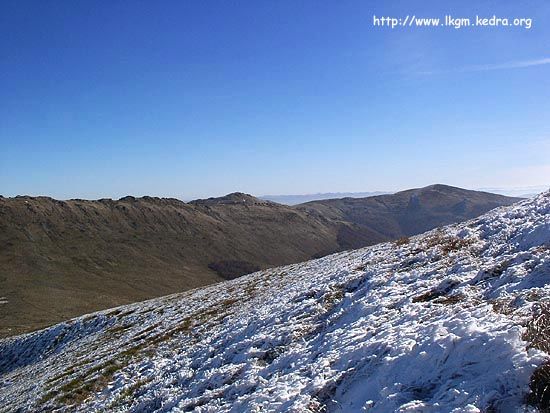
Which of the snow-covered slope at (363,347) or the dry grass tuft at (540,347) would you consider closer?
the dry grass tuft at (540,347)

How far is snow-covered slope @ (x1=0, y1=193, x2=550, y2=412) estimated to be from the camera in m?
8.29

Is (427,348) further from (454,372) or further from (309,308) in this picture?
(309,308)

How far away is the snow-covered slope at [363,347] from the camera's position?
829 centimetres

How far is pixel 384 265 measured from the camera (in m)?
21.6

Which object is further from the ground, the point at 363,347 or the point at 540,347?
the point at 540,347

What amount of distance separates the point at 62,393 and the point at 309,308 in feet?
43.6

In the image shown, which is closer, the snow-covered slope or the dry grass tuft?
the dry grass tuft

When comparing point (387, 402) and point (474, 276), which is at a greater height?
point (474, 276)

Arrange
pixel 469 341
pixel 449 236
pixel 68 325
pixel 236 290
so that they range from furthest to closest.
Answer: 1. pixel 68 325
2. pixel 236 290
3. pixel 449 236
4. pixel 469 341

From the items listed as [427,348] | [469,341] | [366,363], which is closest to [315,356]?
[366,363]

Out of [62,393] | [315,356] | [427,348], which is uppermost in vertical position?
[427,348]

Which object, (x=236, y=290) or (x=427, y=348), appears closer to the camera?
(x=427, y=348)

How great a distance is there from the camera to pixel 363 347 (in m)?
11.5

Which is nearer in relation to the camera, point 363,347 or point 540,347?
point 540,347
